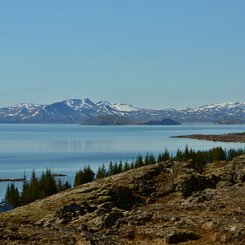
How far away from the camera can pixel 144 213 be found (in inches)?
2286

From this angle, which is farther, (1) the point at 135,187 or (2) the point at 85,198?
(1) the point at 135,187

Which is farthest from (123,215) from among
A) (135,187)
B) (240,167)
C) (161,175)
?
(240,167)

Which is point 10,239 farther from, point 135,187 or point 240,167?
point 240,167

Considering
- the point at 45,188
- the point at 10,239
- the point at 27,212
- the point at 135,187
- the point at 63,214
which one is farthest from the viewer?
the point at 45,188

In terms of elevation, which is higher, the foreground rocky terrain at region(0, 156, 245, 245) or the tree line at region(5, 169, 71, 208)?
the foreground rocky terrain at region(0, 156, 245, 245)

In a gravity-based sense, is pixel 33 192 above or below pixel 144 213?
below

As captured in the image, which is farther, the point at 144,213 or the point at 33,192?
the point at 33,192

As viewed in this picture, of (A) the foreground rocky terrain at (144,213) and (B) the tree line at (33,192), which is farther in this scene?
(B) the tree line at (33,192)

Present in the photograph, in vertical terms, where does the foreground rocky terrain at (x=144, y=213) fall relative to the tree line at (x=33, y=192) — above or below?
above

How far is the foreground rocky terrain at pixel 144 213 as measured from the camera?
1859 inches

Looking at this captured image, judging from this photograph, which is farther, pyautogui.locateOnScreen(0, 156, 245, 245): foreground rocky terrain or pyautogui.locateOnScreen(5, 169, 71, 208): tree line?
pyautogui.locateOnScreen(5, 169, 71, 208): tree line

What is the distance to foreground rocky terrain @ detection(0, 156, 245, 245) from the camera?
47.2 meters

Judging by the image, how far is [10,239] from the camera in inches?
1689

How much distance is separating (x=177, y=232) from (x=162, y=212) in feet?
39.4
